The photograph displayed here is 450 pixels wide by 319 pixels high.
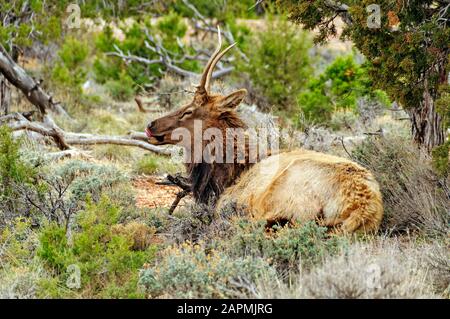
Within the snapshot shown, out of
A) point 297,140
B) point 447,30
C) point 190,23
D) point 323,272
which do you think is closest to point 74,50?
point 190,23

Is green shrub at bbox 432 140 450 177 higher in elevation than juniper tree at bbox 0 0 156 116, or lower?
lower

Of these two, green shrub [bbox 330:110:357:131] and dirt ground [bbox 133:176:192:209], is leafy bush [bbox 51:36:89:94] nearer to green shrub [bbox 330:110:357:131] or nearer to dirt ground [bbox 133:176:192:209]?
green shrub [bbox 330:110:357:131]

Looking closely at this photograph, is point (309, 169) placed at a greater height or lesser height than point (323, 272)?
greater

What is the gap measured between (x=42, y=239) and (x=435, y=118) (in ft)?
14.4

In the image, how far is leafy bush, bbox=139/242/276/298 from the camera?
17.7ft

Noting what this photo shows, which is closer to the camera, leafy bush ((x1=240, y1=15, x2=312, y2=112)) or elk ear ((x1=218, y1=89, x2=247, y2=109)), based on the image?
elk ear ((x1=218, y1=89, x2=247, y2=109))

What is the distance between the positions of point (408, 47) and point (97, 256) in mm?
3540

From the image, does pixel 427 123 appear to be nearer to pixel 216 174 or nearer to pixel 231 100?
pixel 231 100

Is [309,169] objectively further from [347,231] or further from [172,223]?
[172,223]

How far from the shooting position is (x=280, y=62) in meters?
16.5

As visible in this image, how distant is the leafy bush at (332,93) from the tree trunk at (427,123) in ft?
17.8

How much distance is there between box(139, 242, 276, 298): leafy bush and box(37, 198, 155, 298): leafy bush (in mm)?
172

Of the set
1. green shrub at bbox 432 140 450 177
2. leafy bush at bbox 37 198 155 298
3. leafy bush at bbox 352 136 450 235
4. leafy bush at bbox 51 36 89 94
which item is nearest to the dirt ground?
leafy bush at bbox 37 198 155 298
